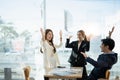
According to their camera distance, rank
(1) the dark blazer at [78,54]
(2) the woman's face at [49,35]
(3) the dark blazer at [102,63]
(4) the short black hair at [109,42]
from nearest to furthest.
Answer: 1. (3) the dark blazer at [102,63]
2. (4) the short black hair at [109,42]
3. (2) the woman's face at [49,35]
4. (1) the dark blazer at [78,54]

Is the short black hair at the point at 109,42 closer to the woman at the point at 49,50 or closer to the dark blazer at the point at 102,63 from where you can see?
the dark blazer at the point at 102,63

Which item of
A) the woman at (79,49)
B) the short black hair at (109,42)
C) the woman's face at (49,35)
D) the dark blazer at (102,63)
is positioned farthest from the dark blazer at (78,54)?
the short black hair at (109,42)

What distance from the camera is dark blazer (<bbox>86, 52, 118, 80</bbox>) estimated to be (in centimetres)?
377

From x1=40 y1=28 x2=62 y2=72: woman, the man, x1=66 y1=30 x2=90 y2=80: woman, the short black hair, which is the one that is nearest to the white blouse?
x1=40 y1=28 x2=62 y2=72: woman

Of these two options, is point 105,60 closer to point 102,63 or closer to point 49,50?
point 102,63

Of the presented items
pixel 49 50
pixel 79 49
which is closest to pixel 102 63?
pixel 79 49

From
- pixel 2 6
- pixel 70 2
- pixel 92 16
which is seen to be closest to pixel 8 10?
pixel 2 6

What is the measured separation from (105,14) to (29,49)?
1790 mm

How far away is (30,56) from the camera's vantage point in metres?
5.90

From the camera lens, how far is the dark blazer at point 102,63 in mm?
3774

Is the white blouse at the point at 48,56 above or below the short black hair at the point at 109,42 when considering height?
below

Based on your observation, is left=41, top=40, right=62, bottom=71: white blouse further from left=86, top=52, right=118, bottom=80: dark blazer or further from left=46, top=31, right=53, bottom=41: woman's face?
left=86, top=52, right=118, bottom=80: dark blazer

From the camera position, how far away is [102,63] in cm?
379

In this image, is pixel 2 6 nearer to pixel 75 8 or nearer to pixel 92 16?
pixel 75 8
